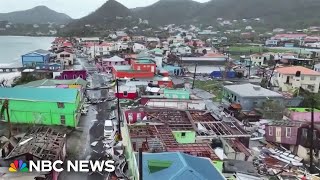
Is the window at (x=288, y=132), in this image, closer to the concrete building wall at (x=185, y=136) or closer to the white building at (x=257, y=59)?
the concrete building wall at (x=185, y=136)

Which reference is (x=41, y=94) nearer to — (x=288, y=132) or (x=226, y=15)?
(x=288, y=132)

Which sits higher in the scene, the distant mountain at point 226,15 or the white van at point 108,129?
the distant mountain at point 226,15

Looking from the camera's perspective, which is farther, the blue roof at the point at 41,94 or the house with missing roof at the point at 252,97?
the house with missing roof at the point at 252,97

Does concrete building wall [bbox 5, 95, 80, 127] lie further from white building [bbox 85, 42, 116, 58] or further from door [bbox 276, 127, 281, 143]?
white building [bbox 85, 42, 116, 58]

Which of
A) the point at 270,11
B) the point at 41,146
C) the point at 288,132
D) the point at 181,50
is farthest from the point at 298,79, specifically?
the point at 270,11

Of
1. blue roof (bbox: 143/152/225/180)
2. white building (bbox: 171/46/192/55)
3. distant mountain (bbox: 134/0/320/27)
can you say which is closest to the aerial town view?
blue roof (bbox: 143/152/225/180)

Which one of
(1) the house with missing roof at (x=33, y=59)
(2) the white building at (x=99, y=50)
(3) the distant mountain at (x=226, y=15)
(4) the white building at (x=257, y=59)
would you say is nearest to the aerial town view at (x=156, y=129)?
(1) the house with missing roof at (x=33, y=59)

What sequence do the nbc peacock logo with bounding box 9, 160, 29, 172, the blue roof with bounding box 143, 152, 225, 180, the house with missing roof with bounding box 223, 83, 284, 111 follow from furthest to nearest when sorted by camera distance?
the house with missing roof with bounding box 223, 83, 284, 111
the nbc peacock logo with bounding box 9, 160, 29, 172
the blue roof with bounding box 143, 152, 225, 180
